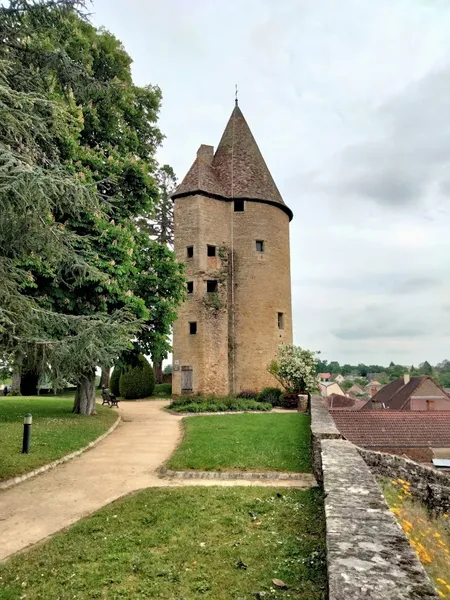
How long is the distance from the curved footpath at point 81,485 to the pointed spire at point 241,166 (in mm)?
19275

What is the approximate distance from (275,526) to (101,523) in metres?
2.12

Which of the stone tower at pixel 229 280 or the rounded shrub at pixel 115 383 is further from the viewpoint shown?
the rounded shrub at pixel 115 383

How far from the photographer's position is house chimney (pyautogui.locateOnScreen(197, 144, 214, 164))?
94.4 feet

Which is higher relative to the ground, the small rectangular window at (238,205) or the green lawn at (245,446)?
the small rectangular window at (238,205)

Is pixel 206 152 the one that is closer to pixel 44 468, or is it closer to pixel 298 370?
pixel 298 370

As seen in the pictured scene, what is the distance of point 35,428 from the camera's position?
11680 mm

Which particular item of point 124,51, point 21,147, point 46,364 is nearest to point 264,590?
point 46,364

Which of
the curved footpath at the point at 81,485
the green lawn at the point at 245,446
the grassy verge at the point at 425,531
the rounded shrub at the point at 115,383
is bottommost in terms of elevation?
the grassy verge at the point at 425,531

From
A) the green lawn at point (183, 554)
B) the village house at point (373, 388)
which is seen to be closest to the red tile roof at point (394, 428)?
the green lawn at point (183, 554)

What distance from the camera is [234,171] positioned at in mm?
28016

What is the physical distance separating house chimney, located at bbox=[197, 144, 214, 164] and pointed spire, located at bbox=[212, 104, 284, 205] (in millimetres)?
344

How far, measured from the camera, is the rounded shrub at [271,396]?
2238cm

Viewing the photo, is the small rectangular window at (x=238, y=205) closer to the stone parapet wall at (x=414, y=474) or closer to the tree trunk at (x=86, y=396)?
the tree trunk at (x=86, y=396)

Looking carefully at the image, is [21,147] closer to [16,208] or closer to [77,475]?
[16,208]
